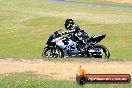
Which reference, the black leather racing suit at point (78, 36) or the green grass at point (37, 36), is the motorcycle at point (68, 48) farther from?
the green grass at point (37, 36)

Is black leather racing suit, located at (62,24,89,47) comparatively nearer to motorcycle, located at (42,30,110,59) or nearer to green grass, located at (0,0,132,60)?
motorcycle, located at (42,30,110,59)

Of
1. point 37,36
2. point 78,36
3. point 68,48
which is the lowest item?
point 37,36

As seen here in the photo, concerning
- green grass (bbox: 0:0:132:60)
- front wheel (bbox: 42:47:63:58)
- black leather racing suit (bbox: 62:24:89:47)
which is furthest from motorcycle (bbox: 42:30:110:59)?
green grass (bbox: 0:0:132:60)

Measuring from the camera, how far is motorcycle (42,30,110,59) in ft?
70.6

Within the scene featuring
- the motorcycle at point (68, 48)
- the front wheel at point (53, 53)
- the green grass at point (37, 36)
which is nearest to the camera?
the motorcycle at point (68, 48)

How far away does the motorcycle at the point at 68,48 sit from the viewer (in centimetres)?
2152

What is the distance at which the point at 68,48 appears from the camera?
21.9m

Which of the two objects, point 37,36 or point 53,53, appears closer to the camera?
point 53,53

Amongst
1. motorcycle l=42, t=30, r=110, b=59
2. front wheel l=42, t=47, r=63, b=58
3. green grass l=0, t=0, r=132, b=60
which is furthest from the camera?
green grass l=0, t=0, r=132, b=60

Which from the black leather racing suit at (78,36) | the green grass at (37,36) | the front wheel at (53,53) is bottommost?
the green grass at (37,36)

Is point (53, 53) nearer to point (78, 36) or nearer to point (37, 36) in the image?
point (78, 36)

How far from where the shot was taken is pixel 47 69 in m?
16.9

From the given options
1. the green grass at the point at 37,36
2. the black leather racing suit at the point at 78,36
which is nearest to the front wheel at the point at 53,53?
the black leather racing suit at the point at 78,36

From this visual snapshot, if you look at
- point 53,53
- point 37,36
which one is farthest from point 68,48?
point 37,36
